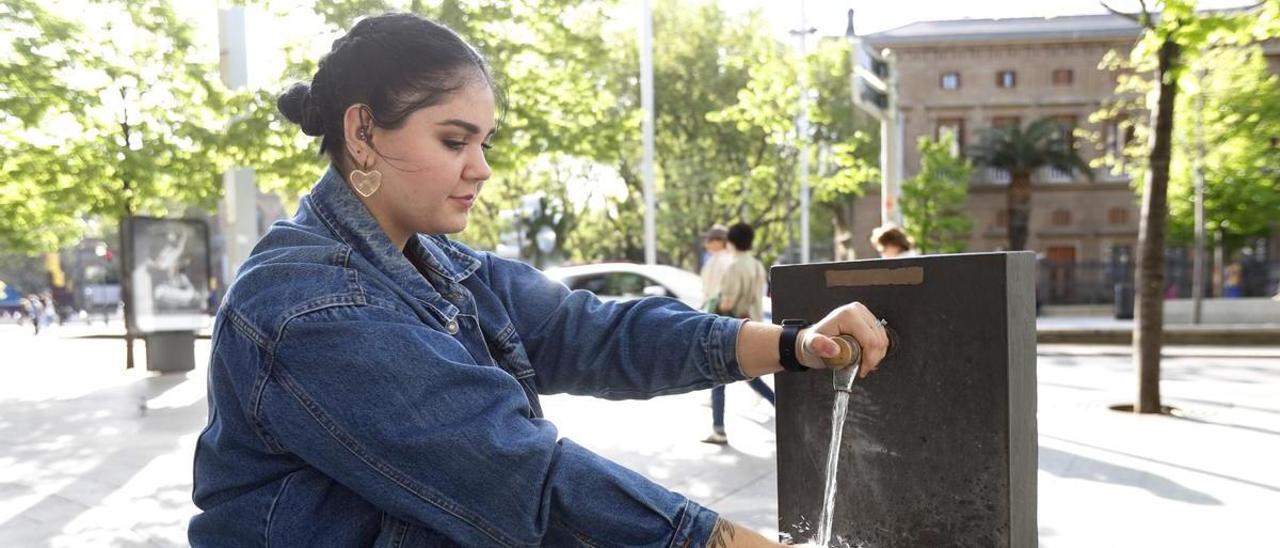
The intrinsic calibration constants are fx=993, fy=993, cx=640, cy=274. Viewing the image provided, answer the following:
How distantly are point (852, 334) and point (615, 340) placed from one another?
0.44 metres

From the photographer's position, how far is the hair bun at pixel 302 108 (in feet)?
5.14

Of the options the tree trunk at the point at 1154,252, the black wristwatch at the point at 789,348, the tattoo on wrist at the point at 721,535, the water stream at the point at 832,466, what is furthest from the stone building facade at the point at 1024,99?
the tattoo on wrist at the point at 721,535

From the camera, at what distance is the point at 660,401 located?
9602 millimetres

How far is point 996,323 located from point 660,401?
26.7 feet

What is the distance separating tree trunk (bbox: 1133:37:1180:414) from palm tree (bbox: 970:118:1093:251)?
96.1 ft

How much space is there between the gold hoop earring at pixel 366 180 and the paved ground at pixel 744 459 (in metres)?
3.63

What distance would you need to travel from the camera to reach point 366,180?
150 cm

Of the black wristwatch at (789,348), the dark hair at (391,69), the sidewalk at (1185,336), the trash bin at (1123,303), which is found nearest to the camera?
the dark hair at (391,69)

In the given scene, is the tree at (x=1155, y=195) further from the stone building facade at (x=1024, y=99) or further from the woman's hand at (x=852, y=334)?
the stone building facade at (x=1024, y=99)

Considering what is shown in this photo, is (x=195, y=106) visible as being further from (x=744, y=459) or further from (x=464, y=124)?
(x=464, y=124)

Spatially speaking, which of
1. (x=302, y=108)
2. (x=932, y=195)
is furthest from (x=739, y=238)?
(x=932, y=195)

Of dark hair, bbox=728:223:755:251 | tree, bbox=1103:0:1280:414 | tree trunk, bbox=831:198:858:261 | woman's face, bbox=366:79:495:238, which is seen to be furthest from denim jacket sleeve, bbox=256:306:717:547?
tree trunk, bbox=831:198:858:261

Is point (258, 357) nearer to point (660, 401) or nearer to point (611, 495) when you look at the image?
point (611, 495)

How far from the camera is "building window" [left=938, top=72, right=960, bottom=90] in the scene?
128 ft
